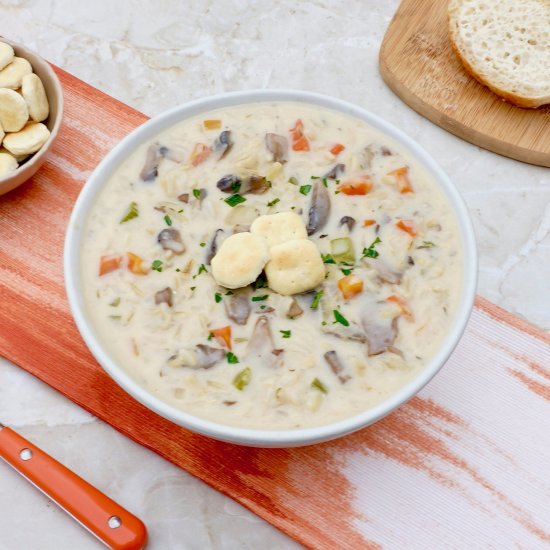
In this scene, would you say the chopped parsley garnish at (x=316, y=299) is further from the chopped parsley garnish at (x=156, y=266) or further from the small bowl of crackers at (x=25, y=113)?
the small bowl of crackers at (x=25, y=113)

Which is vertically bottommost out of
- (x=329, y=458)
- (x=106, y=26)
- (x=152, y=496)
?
(x=152, y=496)

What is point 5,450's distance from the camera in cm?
254

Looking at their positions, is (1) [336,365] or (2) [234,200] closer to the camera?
(1) [336,365]

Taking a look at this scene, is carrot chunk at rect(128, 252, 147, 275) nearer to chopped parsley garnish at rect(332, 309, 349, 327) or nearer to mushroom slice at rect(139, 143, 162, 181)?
mushroom slice at rect(139, 143, 162, 181)

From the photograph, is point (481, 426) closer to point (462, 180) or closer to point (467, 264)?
point (467, 264)

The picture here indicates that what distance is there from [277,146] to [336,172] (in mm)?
224

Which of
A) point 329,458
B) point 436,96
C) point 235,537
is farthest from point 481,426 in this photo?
point 436,96

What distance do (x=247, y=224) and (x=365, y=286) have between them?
1.43 ft

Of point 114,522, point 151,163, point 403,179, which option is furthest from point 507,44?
point 114,522

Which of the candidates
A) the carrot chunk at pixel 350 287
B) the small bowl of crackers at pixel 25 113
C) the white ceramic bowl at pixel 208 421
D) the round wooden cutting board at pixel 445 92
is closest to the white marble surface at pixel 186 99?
the round wooden cutting board at pixel 445 92

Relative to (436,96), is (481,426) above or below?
below

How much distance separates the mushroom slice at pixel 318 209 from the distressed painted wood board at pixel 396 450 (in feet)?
2.27

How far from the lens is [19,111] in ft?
10.1

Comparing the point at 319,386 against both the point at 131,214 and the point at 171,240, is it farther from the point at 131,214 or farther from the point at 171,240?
the point at 131,214
